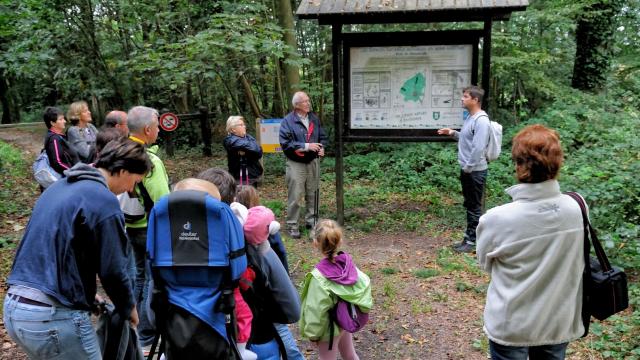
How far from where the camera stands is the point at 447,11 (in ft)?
20.1

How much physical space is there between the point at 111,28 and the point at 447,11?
9.92m

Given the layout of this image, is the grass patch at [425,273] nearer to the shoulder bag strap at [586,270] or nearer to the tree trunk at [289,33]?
the shoulder bag strap at [586,270]

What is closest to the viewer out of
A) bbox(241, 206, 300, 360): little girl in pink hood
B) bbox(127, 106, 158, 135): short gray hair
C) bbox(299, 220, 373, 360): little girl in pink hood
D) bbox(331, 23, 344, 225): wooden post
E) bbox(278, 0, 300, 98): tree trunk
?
bbox(241, 206, 300, 360): little girl in pink hood

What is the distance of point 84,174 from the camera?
91.3 inches

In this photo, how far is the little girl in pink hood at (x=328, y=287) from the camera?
10.4 ft

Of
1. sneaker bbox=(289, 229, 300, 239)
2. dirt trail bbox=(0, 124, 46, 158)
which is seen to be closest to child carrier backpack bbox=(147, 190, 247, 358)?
sneaker bbox=(289, 229, 300, 239)

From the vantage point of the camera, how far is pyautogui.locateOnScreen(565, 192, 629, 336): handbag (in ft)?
7.60

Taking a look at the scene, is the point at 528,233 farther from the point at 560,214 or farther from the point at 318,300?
the point at 318,300

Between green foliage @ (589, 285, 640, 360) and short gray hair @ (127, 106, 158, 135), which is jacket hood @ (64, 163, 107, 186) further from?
green foliage @ (589, 285, 640, 360)

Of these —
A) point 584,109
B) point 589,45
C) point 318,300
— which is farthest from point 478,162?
point 589,45

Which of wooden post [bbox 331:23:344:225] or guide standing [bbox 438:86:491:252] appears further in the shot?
wooden post [bbox 331:23:344:225]

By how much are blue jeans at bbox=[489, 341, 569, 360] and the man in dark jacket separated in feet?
6.24

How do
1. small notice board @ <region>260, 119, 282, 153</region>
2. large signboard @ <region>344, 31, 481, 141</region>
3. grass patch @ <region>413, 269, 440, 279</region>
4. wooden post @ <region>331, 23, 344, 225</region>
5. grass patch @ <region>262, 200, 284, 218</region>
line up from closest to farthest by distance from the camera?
grass patch @ <region>413, 269, 440, 279</region>
large signboard @ <region>344, 31, 481, 141</region>
wooden post @ <region>331, 23, 344, 225</region>
grass patch @ <region>262, 200, 284, 218</region>
small notice board @ <region>260, 119, 282, 153</region>

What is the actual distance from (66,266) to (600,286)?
2.47 metres
